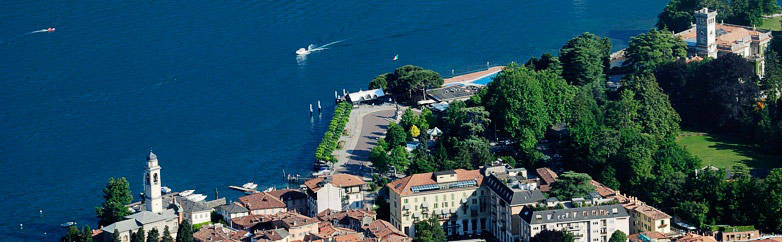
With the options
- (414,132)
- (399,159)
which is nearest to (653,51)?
Answer: (414,132)

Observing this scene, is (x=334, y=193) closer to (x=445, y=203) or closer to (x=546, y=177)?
(x=445, y=203)

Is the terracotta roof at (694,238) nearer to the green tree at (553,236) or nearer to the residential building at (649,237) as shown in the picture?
the residential building at (649,237)

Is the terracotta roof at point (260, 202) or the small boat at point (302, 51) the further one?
the small boat at point (302, 51)

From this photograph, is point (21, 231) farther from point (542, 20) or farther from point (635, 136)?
point (542, 20)

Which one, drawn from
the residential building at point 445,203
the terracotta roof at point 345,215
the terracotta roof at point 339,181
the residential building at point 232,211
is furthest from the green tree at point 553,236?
the residential building at point 232,211

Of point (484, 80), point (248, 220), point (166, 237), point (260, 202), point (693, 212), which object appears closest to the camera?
point (166, 237)

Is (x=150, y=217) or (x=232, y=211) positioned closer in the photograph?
(x=150, y=217)
